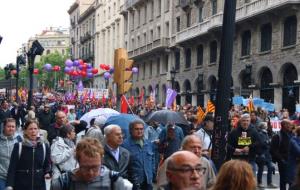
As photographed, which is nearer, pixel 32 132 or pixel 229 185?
pixel 229 185

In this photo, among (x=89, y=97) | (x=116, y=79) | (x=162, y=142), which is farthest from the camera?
(x=89, y=97)

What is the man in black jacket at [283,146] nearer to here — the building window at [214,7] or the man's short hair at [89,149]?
the man's short hair at [89,149]

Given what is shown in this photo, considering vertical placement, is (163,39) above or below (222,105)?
above

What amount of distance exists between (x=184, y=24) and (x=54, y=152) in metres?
40.8

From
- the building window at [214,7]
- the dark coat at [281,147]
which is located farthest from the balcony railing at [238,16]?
the dark coat at [281,147]

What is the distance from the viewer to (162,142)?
11477mm

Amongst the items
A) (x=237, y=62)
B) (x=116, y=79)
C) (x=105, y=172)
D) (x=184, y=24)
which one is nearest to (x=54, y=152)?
(x=105, y=172)

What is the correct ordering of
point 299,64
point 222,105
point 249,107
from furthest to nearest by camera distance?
point 299,64
point 249,107
point 222,105

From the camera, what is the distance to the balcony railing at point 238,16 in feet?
106

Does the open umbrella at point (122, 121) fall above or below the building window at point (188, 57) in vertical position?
below

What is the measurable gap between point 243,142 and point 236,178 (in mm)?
6601

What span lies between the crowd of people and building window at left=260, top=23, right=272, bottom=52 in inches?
776

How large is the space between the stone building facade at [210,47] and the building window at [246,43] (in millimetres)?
60

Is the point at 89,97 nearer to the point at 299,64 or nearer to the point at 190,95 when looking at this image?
the point at 190,95
